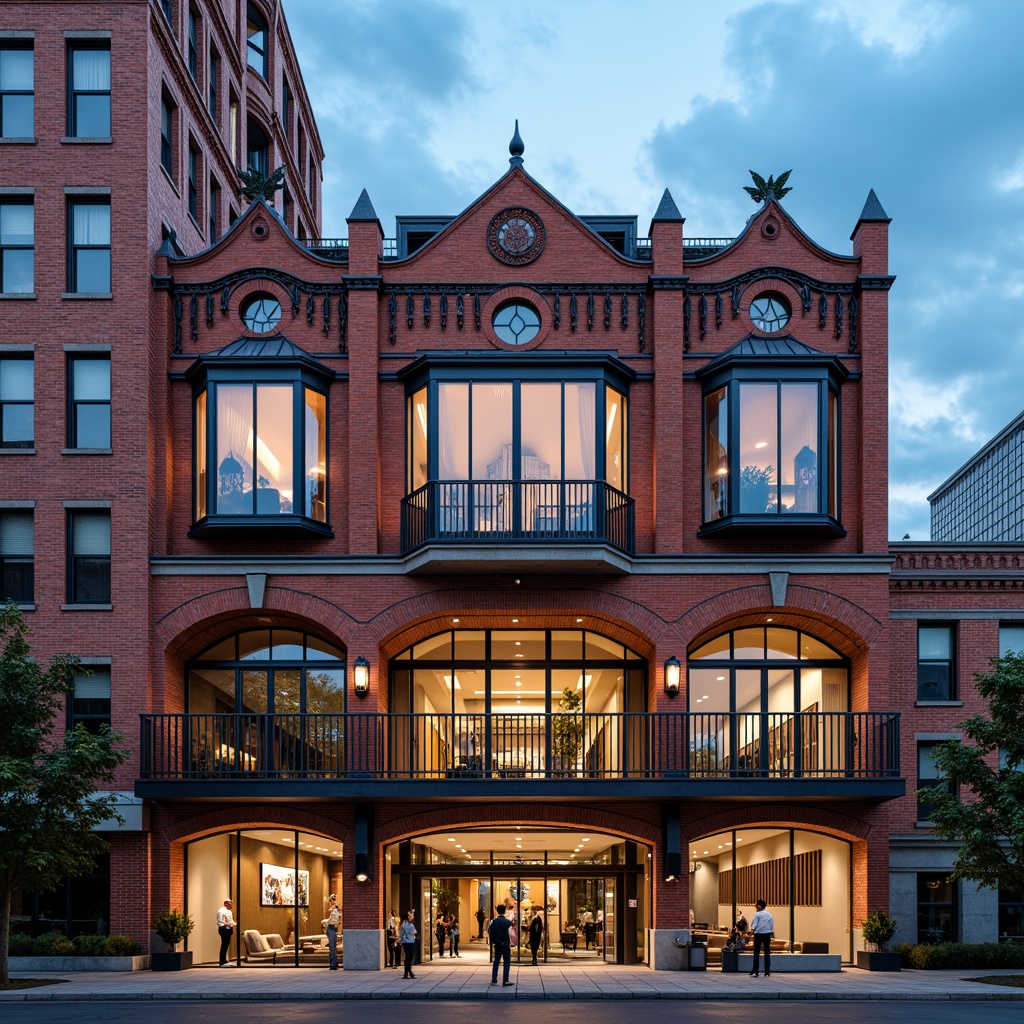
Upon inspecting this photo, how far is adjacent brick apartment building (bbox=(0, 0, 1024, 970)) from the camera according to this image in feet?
88.7

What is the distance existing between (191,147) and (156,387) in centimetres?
919

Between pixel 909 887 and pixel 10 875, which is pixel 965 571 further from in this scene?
pixel 10 875

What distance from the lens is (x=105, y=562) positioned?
27.9 meters

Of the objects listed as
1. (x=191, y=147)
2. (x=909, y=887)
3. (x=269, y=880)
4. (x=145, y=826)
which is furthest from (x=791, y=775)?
(x=191, y=147)

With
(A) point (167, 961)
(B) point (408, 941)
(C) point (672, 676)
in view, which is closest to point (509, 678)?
(C) point (672, 676)

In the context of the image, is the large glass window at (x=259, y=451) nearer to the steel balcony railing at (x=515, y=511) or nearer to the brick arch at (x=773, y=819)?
the steel balcony railing at (x=515, y=511)

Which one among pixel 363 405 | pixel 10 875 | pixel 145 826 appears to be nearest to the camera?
pixel 10 875

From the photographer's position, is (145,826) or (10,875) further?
(145,826)

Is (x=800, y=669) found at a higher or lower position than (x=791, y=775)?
higher

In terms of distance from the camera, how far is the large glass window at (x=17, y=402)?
92.7 feet

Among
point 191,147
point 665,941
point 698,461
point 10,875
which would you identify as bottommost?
point 665,941

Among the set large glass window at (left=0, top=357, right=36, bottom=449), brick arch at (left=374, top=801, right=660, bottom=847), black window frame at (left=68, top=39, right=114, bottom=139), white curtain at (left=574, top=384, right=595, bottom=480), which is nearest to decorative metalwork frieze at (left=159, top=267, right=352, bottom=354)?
large glass window at (left=0, top=357, right=36, bottom=449)

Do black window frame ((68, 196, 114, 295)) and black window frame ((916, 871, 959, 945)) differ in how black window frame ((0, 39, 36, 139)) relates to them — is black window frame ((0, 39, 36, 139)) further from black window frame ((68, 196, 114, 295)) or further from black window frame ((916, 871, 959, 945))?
black window frame ((916, 871, 959, 945))

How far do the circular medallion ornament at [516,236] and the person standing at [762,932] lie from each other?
49.2ft
